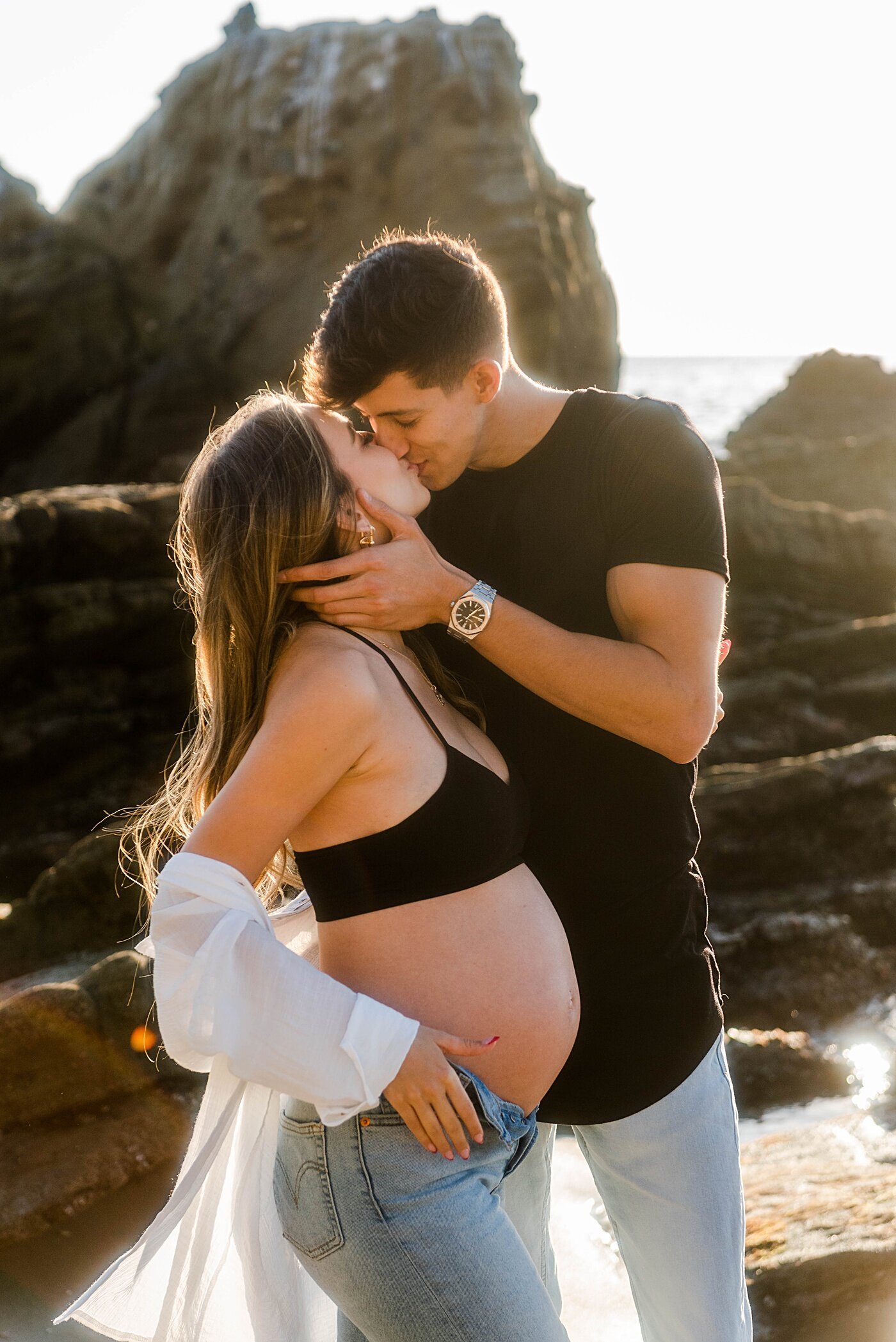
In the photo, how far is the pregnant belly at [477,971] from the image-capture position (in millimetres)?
1955

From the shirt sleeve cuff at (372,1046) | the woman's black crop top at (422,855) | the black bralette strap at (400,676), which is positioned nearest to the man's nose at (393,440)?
the black bralette strap at (400,676)

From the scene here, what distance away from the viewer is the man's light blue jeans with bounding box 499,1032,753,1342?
2264mm

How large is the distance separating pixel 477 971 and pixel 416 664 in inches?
28.6

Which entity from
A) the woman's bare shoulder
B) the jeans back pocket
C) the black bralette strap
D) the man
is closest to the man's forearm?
the man

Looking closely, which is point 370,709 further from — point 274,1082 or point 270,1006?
point 274,1082

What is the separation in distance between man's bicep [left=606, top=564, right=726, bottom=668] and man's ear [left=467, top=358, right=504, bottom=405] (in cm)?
62

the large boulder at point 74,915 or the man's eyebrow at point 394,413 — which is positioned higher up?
the man's eyebrow at point 394,413

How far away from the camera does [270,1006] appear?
174cm

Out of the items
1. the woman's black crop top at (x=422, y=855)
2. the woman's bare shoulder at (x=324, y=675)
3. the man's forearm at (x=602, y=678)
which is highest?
the man's forearm at (x=602, y=678)

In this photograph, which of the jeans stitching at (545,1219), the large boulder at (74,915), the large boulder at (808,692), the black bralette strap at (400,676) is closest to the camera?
the black bralette strap at (400,676)

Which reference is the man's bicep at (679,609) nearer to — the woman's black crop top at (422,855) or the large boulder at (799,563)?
the woman's black crop top at (422,855)

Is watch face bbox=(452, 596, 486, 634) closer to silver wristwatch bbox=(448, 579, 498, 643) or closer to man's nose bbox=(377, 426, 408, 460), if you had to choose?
silver wristwatch bbox=(448, 579, 498, 643)

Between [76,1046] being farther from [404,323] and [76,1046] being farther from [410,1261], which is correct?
[404,323]

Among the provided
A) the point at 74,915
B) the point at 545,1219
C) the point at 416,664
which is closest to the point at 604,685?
the point at 416,664
